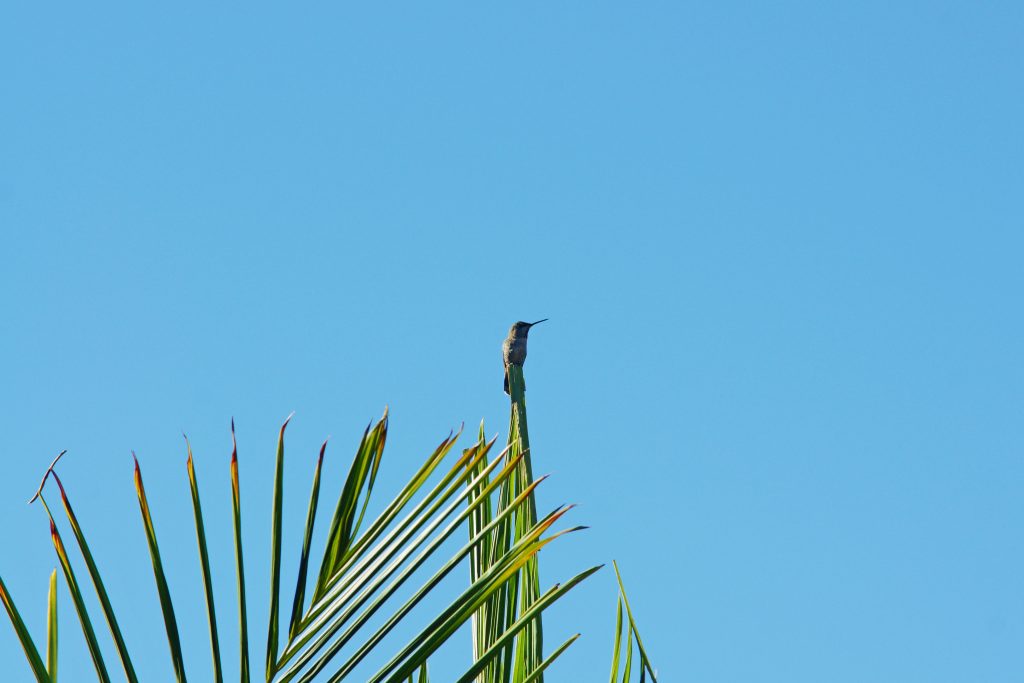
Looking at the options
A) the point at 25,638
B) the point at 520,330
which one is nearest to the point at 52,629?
the point at 25,638

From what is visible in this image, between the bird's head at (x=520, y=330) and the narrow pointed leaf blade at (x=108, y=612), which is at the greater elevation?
the bird's head at (x=520, y=330)

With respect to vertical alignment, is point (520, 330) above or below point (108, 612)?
above

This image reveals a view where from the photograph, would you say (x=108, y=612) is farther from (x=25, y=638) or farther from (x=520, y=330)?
(x=520, y=330)

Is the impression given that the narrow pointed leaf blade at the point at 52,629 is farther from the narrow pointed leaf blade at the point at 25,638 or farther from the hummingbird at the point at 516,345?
the hummingbird at the point at 516,345

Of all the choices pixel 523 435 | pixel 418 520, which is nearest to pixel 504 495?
pixel 523 435

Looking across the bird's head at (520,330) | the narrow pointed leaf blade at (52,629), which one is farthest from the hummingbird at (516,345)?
the narrow pointed leaf blade at (52,629)

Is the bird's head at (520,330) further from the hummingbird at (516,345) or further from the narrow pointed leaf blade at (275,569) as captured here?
the narrow pointed leaf blade at (275,569)

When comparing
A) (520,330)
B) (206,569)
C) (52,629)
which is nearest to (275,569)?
(206,569)

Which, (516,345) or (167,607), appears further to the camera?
(516,345)

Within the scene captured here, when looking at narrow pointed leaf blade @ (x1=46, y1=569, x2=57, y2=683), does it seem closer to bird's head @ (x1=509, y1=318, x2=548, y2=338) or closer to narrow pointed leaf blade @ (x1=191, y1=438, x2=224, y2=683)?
narrow pointed leaf blade @ (x1=191, y1=438, x2=224, y2=683)

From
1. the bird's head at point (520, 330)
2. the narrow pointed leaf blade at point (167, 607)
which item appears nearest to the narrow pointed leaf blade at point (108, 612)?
the narrow pointed leaf blade at point (167, 607)

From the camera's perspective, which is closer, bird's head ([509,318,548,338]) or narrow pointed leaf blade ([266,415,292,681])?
narrow pointed leaf blade ([266,415,292,681])

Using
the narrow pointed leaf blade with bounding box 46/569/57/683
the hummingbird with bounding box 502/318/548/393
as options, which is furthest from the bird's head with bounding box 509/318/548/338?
the narrow pointed leaf blade with bounding box 46/569/57/683

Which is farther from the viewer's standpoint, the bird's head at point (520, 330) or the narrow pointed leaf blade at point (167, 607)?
the bird's head at point (520, 330)
